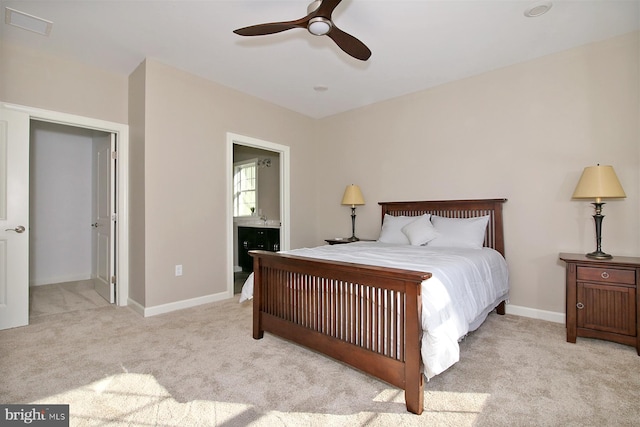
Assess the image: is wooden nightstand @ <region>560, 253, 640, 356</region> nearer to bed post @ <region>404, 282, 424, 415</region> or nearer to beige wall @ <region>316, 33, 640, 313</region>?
beige wall @ <region>316, 33, 640, 313</region>

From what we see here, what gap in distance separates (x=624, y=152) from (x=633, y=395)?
80.1 inches

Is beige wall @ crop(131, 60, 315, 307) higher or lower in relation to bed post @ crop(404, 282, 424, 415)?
higher

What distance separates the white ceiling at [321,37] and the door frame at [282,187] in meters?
0.74

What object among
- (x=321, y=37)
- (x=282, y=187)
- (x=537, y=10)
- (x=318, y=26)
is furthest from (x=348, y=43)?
(x=282, y=187)

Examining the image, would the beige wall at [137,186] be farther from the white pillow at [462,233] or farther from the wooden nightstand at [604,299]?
the wooden nightstand at [604,299]

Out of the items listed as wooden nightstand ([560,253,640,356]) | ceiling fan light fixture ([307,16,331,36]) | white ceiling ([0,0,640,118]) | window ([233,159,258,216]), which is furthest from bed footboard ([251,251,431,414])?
window ([233,159,258,216])

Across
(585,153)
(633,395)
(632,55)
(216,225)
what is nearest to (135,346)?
(216,225)

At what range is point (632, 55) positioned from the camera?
9.04 feet

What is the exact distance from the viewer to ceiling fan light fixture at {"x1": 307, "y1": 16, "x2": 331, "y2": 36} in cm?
203

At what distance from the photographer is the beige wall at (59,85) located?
9.60 ft

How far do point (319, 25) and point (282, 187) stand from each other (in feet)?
9.47

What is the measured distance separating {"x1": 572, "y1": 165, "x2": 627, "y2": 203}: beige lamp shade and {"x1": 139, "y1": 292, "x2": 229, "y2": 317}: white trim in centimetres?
380

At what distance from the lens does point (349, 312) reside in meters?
2.05

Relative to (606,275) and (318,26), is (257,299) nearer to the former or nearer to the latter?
(318,26)
